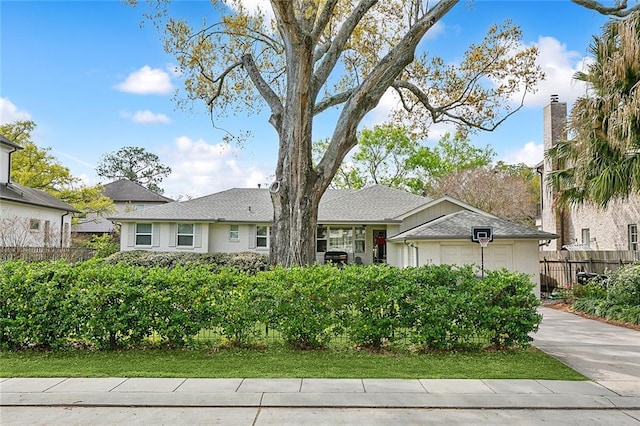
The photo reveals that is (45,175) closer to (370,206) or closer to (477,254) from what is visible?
(370,206)

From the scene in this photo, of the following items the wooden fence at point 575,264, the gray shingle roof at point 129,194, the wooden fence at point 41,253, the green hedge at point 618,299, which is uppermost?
the gray shingle roof at point 129,194

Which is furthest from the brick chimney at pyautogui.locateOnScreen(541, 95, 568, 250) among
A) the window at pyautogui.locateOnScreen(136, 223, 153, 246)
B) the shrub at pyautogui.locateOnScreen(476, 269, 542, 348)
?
the window at pyautogui.locateOnScreen(136, 223, 153, 246)

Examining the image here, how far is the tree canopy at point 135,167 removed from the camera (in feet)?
192

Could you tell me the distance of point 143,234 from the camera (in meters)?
22.3

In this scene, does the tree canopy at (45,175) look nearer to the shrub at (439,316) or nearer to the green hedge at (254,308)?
the green hedge at (254,308)

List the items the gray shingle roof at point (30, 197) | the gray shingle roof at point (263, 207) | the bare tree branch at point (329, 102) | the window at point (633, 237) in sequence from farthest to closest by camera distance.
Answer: the gray shingle roof at point (30, 197) → the gray shingle roof at point (263, 207) → the window at point (633, 237) → the bare tree branch at point (329, 102)

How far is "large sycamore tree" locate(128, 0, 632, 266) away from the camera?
10055mm

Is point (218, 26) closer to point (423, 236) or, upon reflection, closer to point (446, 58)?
point (446, 58)

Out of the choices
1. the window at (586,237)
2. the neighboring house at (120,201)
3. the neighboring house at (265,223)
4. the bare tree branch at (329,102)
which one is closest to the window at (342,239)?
the neighboring house at (265,223)

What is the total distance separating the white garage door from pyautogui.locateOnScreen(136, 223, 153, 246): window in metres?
14.0

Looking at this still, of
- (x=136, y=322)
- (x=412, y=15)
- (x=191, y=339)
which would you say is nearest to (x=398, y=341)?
(x=191, y=339)

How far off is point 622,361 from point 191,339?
21.0 feet

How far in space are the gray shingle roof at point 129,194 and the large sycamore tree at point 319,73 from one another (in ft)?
97.8

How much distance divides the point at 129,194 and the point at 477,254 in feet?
113
